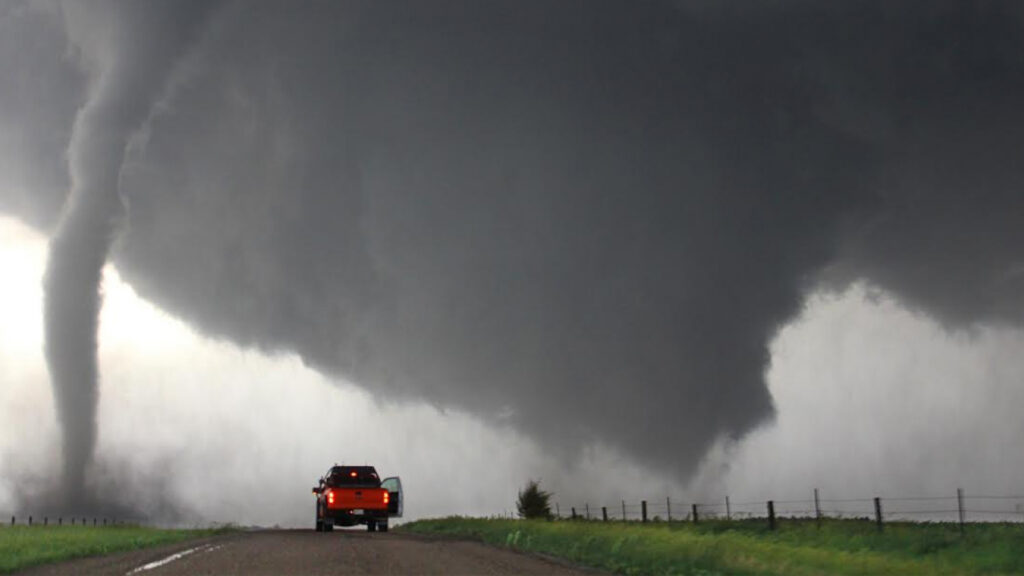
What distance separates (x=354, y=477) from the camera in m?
45.5

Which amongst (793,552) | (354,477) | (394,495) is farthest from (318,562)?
(394,495)

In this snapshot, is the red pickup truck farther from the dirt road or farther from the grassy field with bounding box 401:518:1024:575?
the dirt road

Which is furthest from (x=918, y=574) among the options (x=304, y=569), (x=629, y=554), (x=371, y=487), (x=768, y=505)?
(x=371, y=487)

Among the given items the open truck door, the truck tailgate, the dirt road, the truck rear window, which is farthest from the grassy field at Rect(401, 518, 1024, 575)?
the open truck door

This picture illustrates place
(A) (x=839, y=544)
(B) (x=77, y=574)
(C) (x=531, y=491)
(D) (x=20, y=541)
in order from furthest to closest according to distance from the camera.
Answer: (C) (x=531, y=491) → (D) (x=20, y=541) → (A) (x=839, y=544) → (B) (x=77, y=574)

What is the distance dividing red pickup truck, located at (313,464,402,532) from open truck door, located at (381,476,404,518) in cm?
82

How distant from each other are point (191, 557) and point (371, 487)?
24235 mm

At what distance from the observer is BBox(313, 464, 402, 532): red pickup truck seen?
43344 millimetres

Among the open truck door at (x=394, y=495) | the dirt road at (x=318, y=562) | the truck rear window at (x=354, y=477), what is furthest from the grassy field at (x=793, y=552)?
the open truck door at (x=394, y=495)

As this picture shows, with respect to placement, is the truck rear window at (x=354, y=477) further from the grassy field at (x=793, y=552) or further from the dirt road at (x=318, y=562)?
the dirt road at (x=318, y=562)

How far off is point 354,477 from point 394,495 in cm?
370

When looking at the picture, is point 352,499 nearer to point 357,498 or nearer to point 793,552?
point 357,498

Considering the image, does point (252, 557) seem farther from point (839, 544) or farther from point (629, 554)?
point (839, 544)

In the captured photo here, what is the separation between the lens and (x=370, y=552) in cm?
2198
